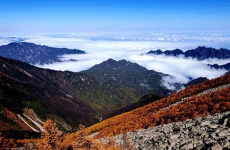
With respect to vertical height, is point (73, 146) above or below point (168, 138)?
below

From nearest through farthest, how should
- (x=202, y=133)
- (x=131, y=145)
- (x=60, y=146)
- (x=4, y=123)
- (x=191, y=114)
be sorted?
1. (x=202, y=133)
2. (x=131, y=145)
3. (x=191, y=114)
4. (x=60, y=146)
5. (x=4, y=123)

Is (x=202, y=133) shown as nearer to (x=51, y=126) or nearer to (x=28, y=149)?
(x=51, y=126)

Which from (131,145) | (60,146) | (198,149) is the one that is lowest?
(60,146)

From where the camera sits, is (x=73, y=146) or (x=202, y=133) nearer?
(x=202, y=133)

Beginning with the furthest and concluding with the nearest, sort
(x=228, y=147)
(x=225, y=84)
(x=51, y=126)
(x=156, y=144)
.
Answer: (x=225, y=84) → (x=51, y=126) → (x=156, y=144) → (x=228, y=147)

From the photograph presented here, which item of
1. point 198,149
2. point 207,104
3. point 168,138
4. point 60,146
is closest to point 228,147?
point 198,149

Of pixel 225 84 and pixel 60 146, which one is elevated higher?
pixel 225 84

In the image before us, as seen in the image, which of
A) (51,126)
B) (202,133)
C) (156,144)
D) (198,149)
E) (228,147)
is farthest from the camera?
(51,126)

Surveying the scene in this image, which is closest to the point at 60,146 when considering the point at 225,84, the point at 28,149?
the point at 28,149

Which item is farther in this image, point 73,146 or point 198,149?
point 73,146

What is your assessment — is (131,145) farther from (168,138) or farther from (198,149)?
(198,149)
